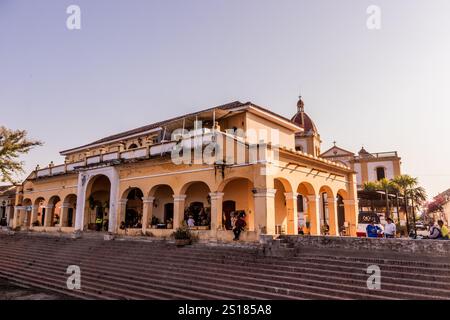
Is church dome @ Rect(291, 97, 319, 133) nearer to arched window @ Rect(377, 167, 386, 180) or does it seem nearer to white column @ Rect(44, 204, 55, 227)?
arched window @ Rect(377, 167, 386, 180)

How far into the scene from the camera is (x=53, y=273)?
1412 centimetres

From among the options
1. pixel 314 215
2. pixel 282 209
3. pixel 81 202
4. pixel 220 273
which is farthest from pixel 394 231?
pixel 81 202

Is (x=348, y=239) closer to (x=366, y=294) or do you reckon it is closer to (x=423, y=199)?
(x=366, y=294)

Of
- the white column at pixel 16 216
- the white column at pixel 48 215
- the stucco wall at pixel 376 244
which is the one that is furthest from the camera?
the white column at pixel 16 216

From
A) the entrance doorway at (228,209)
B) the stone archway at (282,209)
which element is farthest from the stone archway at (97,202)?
the stone archway at (282,209)

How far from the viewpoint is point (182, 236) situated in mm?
15094

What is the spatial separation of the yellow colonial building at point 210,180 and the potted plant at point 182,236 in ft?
1.45

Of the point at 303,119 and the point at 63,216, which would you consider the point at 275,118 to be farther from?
the point at 63,216

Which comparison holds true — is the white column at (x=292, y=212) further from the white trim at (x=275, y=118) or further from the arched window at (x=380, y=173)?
the arched window at (x=380, y=173)

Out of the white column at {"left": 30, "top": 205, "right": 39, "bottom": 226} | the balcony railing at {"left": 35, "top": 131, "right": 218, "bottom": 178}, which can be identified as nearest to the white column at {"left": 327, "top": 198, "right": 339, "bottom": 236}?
the balcony railing at {"left": 35, "top": 131, "right": 218, "bottom": 178}

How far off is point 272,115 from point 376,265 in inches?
462

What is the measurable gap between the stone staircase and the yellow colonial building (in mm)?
1822

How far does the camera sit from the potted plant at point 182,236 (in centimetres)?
1484
